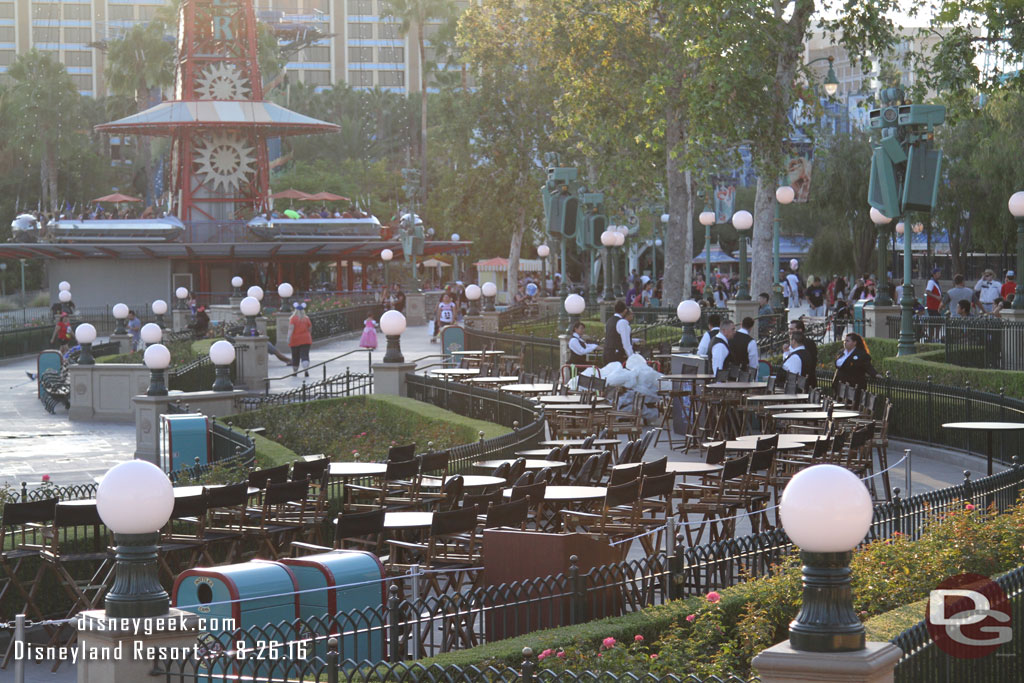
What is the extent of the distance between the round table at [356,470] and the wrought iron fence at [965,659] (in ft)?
22.2

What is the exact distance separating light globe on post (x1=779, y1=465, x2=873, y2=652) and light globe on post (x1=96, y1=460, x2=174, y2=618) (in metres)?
3.18

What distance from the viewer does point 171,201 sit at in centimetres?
6838

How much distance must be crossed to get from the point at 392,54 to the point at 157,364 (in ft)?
353

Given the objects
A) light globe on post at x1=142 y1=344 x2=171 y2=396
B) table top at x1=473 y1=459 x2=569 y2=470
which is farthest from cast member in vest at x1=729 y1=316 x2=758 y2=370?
light globe on post at x1=142 y1=344 x2=171 y2=396

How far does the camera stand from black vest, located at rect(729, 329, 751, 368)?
20516 mm

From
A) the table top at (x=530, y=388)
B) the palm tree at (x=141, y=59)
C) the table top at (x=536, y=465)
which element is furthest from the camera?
the palm tree at (x=141, y=59)

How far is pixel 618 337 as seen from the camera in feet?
72.5

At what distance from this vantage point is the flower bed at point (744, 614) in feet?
25.2

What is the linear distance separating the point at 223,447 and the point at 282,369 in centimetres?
1779

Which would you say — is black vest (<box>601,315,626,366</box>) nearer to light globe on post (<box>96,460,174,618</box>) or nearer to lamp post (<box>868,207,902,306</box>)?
lamp post (<box>868,207,902,306</box>)

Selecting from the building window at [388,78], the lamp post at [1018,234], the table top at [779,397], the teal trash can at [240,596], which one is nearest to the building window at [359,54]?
the building window at [388,78]

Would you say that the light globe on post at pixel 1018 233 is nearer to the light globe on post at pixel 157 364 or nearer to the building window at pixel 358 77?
the light globe on post at pixel 157 364

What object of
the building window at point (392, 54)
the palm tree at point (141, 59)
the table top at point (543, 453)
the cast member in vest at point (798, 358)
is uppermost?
the building window at point (392, 54)

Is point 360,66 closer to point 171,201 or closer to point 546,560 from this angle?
point 171,201
